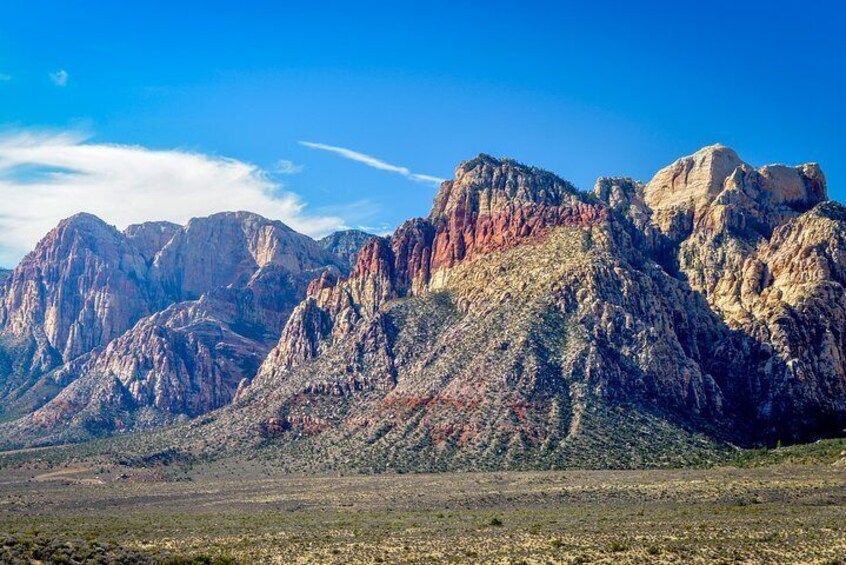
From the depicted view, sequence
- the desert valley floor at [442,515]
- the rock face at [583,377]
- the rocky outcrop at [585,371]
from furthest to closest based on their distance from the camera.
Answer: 1. the rocky outcrop at [585,371]
2. the rock face at [583,377]
3. the desert valley floor at [442,515]

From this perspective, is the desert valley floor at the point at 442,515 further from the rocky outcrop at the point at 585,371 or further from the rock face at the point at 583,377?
the rocky outcrop at the point at 585,371

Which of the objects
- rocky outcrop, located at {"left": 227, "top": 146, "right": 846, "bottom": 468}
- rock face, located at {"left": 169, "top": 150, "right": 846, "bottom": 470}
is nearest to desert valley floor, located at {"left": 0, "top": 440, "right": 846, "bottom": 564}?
rock face, located at {"left": 169, "top": 150, "right": 846, "bottom": 470}

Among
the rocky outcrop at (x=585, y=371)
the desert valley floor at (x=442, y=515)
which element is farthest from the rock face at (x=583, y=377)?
the desert valley floor at (x=442, y=515)

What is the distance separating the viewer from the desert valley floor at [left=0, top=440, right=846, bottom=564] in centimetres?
7131

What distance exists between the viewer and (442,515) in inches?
3863

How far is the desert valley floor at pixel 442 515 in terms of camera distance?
71.3m

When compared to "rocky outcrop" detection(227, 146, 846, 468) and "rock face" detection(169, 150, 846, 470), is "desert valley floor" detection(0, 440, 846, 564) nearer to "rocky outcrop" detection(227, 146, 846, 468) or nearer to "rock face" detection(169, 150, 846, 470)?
"rock face" detection(169, 150, 846, 470)

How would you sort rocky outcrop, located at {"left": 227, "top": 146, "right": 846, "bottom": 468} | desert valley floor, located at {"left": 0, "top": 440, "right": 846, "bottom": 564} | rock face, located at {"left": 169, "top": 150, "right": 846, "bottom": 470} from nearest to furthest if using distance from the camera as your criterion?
desert valley floor, located at {"left": 0, "top": 440, "right": 846, "bottom": 564} < rock face, located at {"left": 169, "top": 150, "right": 846, "bottom": 470} < rocky outcrop, located at {"left": 227, "top": 146, "right": 846, "bottom": 468}

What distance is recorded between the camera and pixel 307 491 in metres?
126

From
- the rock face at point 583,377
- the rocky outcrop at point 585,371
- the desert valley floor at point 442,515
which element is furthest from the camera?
the rocky outcrop at point 585,371

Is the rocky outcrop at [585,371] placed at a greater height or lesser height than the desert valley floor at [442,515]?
greater

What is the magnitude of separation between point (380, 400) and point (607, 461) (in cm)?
5820

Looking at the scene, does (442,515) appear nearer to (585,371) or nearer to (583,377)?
(583,377)

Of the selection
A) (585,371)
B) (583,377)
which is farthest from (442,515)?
(585,371)
